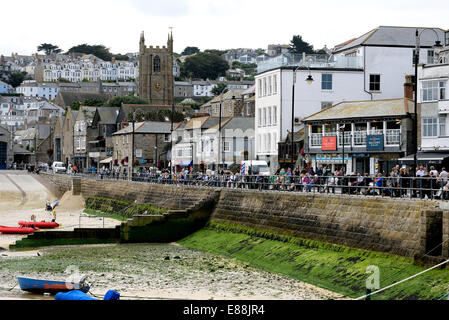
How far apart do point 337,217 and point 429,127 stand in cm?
1658

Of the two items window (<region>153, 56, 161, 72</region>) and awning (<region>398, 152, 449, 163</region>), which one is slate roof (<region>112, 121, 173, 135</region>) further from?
window (<region>153, 56, 161, 72</region>)

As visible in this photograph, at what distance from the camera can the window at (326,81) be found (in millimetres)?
61309

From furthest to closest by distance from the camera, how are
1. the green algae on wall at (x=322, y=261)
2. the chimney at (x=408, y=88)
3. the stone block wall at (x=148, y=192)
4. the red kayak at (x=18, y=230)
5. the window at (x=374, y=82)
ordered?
the window at (x=374, y=82), the chimney at (x=408, y=88), the stone block wall at (x=148, y=192), the red kayak at (x=18, y=230), the green algae on wall at (x=322, y=261)

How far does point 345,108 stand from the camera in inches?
2122

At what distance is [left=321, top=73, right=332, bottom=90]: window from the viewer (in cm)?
6131

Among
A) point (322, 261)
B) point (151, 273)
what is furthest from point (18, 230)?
point (322, 261)

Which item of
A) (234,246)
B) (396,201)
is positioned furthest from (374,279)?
(234,246)

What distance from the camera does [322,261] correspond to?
30.2m

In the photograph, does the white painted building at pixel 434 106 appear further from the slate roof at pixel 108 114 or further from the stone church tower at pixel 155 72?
the stone church tower at pixel 155 72

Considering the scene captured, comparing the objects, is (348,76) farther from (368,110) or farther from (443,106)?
(443,106)

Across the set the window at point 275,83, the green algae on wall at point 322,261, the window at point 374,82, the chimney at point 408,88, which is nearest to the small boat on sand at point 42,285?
the green algae on wall at point 322,261
